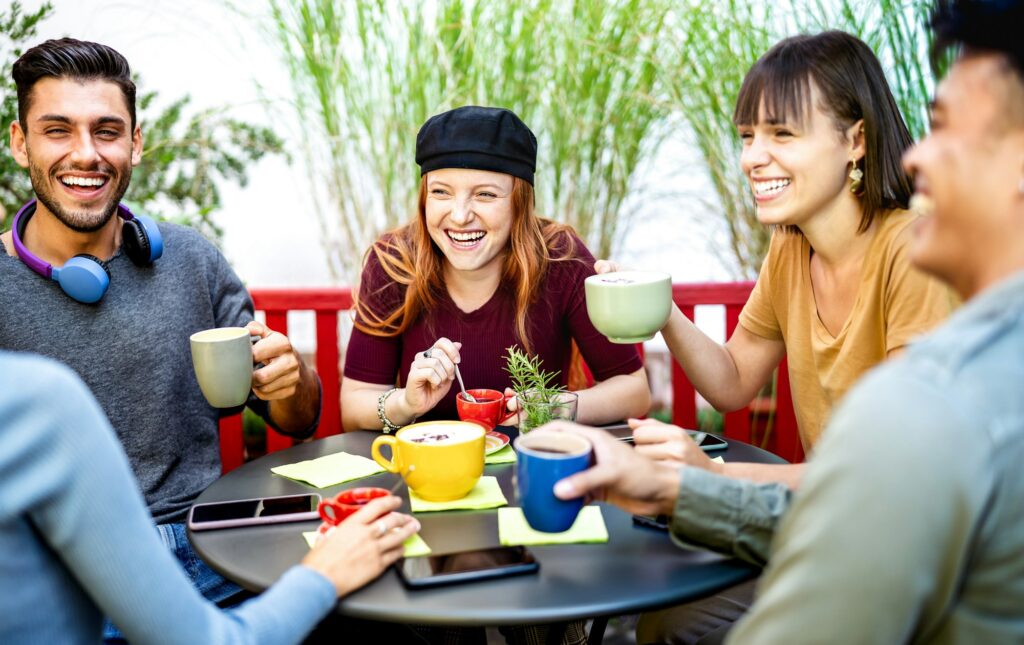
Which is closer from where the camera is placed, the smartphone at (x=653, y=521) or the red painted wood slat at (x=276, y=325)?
the smartphone at (x=653, y=521)

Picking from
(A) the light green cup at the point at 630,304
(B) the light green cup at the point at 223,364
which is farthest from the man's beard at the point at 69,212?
(A) the light green cup at the point at 630,304

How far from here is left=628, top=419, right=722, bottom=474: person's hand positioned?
1422mm

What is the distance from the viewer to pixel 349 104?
3.07 meters

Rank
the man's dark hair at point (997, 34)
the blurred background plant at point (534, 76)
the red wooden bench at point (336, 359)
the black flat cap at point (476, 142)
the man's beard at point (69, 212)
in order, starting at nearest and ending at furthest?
the man's dark hair at point (997, 34), the man's beard at point (69, 212), the black flat cap at point (476, 142), the red wooden bench at point (336, 359), the blurred background plant at point (534, 76)

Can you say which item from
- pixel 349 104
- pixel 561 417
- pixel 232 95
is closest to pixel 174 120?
pixel 232 95

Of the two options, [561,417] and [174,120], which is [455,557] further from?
[174,120]

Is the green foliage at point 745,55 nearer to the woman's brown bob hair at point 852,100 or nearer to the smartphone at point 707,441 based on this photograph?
the woman's brown bob hair at point 852,100

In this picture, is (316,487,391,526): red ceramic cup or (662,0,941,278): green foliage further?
(662,0,941,278): green foliage

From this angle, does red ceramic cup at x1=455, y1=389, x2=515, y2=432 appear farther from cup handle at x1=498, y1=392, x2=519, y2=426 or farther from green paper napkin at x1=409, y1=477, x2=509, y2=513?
green paper napkin at x1=409, y1=477, x2=509, y2=513

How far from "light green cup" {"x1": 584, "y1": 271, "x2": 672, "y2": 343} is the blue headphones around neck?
108cm

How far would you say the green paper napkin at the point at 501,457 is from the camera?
5.53 ft

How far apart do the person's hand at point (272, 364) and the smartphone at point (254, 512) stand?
456 millimetres

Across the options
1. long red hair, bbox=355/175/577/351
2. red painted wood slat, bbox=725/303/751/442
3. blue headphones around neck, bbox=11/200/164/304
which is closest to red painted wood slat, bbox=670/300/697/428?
red painted wood slat, bbox=725/303/751/442

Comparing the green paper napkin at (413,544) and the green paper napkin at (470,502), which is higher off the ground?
the green paper napkin at (470,502)
